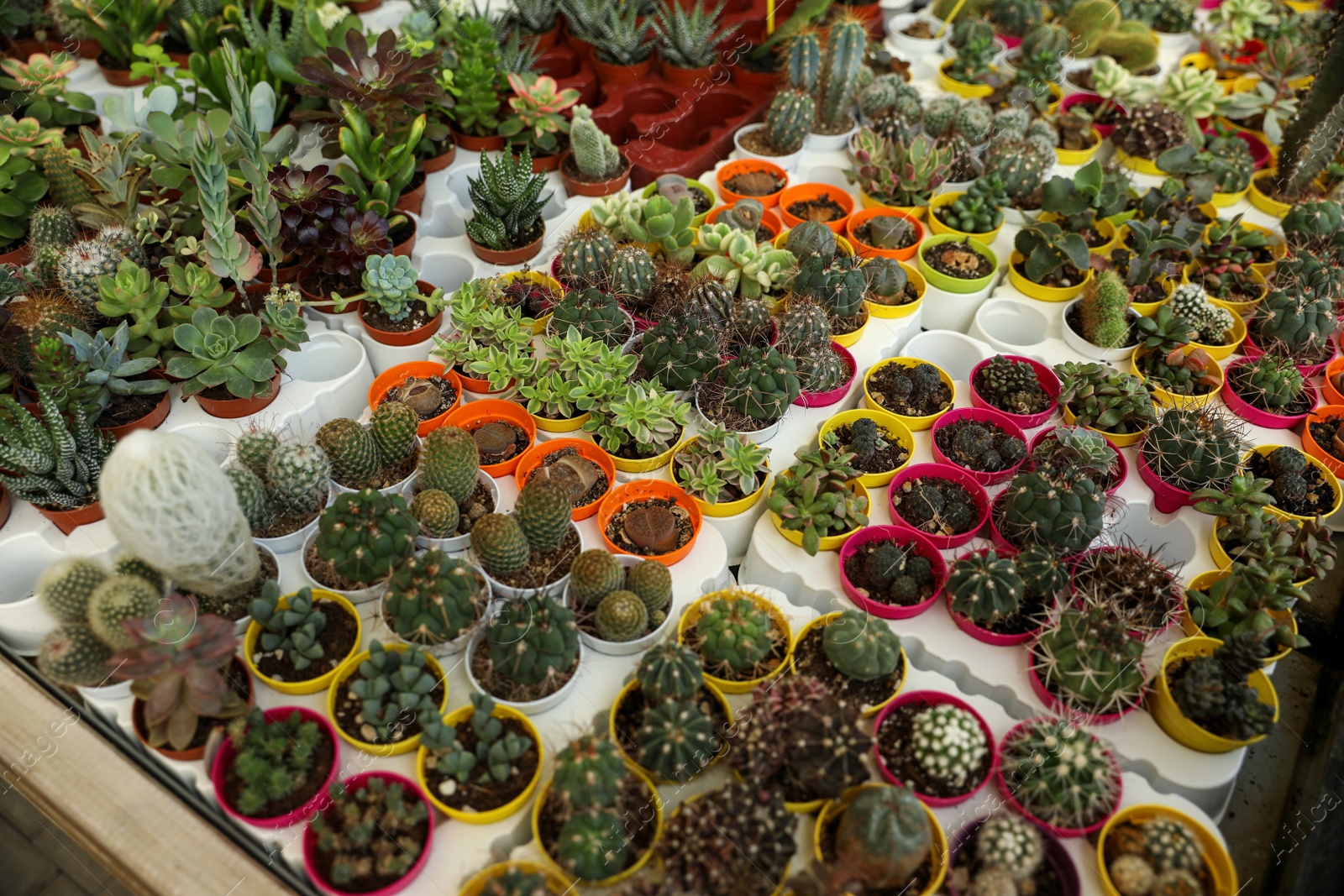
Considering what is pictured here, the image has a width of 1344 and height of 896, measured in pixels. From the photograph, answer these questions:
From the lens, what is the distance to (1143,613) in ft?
7.39

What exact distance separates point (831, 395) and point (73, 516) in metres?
2.38

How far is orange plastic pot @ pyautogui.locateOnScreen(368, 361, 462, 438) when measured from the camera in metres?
2.73

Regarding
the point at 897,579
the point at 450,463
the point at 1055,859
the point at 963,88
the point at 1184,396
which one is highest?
the point at 963,88

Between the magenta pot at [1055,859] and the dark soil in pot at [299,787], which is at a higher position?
the dark soil in pot at [299,787]

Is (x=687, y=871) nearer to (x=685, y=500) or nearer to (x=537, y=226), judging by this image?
(x=685, y=500)

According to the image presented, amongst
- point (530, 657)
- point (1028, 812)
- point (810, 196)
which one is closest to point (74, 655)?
Answer: point (530, 657)

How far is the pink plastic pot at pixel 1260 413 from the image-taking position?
2.79 meters

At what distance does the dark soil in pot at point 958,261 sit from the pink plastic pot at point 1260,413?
0.95 m

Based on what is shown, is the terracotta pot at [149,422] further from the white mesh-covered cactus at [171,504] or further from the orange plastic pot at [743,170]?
the orange plastic pot at [743,170]

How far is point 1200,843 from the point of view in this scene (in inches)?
72.4

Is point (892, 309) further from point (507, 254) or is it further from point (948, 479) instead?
point (507, 254)

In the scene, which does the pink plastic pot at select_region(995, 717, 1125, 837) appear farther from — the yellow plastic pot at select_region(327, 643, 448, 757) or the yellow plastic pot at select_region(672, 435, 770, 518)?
the yellow plastic pot at select_region(327, 643, 448, 757)

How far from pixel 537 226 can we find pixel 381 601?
1.78 meters

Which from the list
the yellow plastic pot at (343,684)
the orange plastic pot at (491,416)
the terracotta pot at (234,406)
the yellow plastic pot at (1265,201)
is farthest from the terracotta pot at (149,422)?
the yellow plastic pot at (1265,201)
